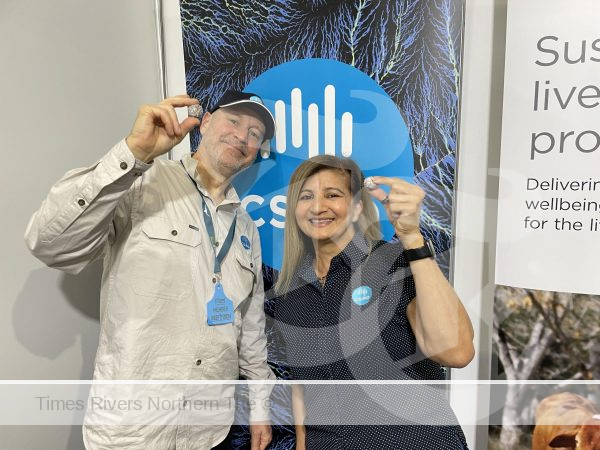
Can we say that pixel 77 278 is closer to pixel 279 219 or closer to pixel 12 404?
pixel 12 404

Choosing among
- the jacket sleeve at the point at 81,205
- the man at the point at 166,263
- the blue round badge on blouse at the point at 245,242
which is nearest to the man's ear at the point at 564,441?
the man at the point at 166,263

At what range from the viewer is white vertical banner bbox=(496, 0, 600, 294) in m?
1.37

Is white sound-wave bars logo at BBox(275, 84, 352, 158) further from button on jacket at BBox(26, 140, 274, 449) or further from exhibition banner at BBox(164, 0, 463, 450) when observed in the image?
button on jacket at BBox(26, 140, 274, 449)

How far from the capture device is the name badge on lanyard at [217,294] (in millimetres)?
1373

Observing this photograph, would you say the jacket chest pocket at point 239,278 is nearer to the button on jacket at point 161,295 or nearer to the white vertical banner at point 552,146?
the button on jacket at point 161,295

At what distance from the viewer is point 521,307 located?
4.95 ft

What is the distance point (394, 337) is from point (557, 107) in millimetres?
908

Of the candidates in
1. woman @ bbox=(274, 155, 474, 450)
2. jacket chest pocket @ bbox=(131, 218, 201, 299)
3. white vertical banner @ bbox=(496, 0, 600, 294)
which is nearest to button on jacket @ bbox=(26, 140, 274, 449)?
jacket chest pocket @ bbox=(131, 218, 201, 299)

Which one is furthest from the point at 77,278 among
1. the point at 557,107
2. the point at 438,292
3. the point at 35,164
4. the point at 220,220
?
A: the point at 557,107

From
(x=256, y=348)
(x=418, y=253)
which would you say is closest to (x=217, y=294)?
(x=256, y=348)

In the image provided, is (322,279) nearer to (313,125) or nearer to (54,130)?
(313,125)

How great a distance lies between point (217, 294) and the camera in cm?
139

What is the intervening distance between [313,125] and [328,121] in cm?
6

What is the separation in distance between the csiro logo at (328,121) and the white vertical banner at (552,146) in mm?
373
